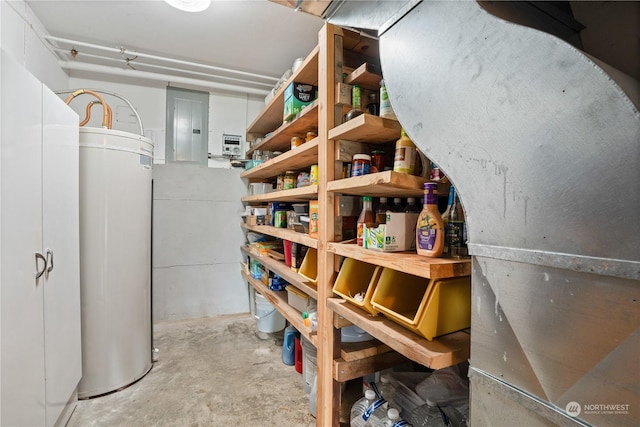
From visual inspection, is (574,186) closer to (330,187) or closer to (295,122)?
(330,187)

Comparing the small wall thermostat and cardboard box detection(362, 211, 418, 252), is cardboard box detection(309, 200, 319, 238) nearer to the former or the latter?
cardboard box detection(362, 211, 418, 252)

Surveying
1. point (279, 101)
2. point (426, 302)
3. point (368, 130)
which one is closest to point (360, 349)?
point (426, 302)

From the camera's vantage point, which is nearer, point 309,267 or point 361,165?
point 361,165

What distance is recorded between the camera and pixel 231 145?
3.06 meters

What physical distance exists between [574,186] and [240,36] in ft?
7.62

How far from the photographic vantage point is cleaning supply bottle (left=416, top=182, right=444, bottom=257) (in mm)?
949

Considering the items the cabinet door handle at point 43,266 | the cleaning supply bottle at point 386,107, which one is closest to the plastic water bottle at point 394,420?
the cleaning supply bottle at point 386,107

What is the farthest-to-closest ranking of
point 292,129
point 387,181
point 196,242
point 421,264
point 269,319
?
point 196,242 → point 269,319 → point 292,129 → point 387,181 → point 421,264

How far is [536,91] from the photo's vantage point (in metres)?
0.60

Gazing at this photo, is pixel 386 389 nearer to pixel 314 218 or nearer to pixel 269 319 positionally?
pixel 314 218

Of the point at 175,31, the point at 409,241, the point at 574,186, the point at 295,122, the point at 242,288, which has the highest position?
the point at 175,31

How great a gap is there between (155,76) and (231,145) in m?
0.87

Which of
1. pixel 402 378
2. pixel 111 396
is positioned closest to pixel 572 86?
pixel 402 378

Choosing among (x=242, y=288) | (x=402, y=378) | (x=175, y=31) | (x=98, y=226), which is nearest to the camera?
(x=402, y=378)
